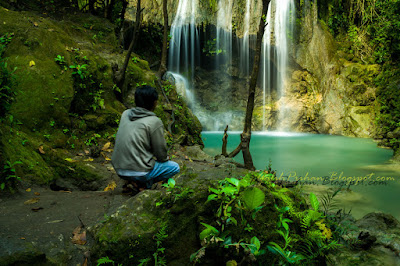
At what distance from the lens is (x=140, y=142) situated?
295 cm

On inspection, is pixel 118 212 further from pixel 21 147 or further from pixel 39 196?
pixel 21 147

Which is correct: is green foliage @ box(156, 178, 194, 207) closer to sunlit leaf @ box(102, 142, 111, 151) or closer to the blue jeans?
the blue jeans

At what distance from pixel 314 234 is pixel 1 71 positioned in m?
3.67

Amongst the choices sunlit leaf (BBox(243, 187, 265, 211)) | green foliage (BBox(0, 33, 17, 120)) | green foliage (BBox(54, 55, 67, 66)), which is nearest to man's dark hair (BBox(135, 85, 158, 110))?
green foliage (BBox(0, 33, 17, 120))

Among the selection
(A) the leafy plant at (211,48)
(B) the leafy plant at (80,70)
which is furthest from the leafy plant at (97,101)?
(A) the leafy plant at (211,48)

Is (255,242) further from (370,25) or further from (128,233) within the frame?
(370,25)

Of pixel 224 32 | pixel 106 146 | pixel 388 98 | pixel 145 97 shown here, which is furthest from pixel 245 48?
pixel 145 97

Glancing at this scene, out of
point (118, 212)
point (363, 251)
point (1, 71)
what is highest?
point (1, 71)

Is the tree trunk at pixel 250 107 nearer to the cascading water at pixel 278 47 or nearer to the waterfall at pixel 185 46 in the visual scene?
the waterfall at pixel 185 46

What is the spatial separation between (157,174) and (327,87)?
1759 cm

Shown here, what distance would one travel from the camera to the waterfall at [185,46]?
17422 millimetres

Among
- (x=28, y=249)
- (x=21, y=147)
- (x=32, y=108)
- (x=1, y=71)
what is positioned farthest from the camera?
(x=32, y=108)

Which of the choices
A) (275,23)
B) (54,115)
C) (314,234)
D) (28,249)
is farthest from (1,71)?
(275,23)

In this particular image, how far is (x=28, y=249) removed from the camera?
174cm
